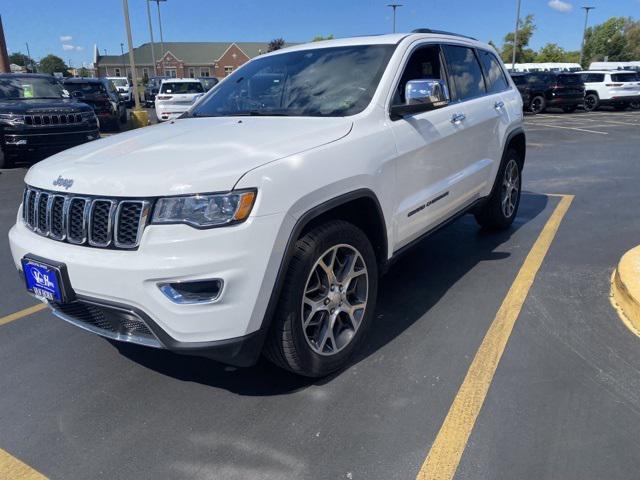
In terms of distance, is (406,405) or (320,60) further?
(320,60)

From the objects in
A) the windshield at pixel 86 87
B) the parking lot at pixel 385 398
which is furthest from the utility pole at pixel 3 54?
the parking lot at pixel 385 398

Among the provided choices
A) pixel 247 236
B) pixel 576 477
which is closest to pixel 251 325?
pixel 247 236

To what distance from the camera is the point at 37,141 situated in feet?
31.9

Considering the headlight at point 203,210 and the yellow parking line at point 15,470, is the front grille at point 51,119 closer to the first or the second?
the yellow parking line at point 15,470

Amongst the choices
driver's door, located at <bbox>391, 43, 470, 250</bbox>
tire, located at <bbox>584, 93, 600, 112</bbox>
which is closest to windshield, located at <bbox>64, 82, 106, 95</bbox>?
driver's door, located at <bbox>391, 43, 470, 250</bbox>

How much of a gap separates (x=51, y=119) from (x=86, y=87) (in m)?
7.92

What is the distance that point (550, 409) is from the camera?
274 centimetres

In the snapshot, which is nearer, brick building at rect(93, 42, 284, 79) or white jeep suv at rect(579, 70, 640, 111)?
white jeep suv at rect(579, 70, 640, 111)

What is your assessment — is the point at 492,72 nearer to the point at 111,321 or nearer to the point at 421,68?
the point at 421,68

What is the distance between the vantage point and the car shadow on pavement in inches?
123

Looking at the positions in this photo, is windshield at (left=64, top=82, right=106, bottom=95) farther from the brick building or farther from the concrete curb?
the brick building

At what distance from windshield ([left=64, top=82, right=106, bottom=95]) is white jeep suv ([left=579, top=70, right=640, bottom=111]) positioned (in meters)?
20.2

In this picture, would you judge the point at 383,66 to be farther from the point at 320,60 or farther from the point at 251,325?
the point at 251,325

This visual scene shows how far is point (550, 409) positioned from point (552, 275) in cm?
208
